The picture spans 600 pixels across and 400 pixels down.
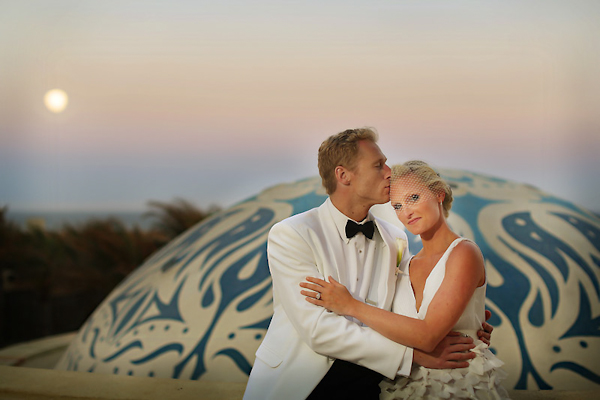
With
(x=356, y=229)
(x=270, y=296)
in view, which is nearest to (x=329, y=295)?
(x=356, y=229)

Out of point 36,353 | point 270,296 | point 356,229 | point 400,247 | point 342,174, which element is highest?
point 342,174

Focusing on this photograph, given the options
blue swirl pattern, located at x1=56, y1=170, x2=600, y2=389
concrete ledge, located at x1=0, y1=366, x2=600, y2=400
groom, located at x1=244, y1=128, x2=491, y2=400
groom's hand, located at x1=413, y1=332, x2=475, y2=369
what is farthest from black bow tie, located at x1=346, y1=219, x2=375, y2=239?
blue swirl pattern, located at x1=56, y1=170, x2=600, y2=389

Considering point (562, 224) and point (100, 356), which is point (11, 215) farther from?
point (562, 224)

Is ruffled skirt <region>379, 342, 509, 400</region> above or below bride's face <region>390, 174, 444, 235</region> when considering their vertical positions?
below

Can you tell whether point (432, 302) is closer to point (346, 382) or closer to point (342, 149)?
point (346, 382)

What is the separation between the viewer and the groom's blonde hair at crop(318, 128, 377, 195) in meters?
2.37

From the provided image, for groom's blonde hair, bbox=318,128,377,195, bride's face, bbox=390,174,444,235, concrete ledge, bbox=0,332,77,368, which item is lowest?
concrete ledge, bbox=0,332,77,368

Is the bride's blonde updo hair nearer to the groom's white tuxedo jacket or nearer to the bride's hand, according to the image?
the groom's white tuxedo jacket

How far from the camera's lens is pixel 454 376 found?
2295 mm

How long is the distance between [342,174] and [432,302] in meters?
0.57

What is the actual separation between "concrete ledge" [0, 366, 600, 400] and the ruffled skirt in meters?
0.96

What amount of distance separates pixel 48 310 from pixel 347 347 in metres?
7.57

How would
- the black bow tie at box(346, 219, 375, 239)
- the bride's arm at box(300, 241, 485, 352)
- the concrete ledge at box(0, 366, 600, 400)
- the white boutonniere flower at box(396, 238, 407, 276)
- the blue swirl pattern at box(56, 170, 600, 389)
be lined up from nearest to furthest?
1. the bride's arm at box(300, 241, 485, 352)
2. the black bow tie at box(346, 219, 375, 239)
3. the white boutonniere flower at box(396, 238, 407, 276)
4. the concrete ledge at box(0, 366, 600, 400)
5. the blue swirl pattern at box(56, 170, 600, 389)

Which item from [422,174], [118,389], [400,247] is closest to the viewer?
[422,174]
